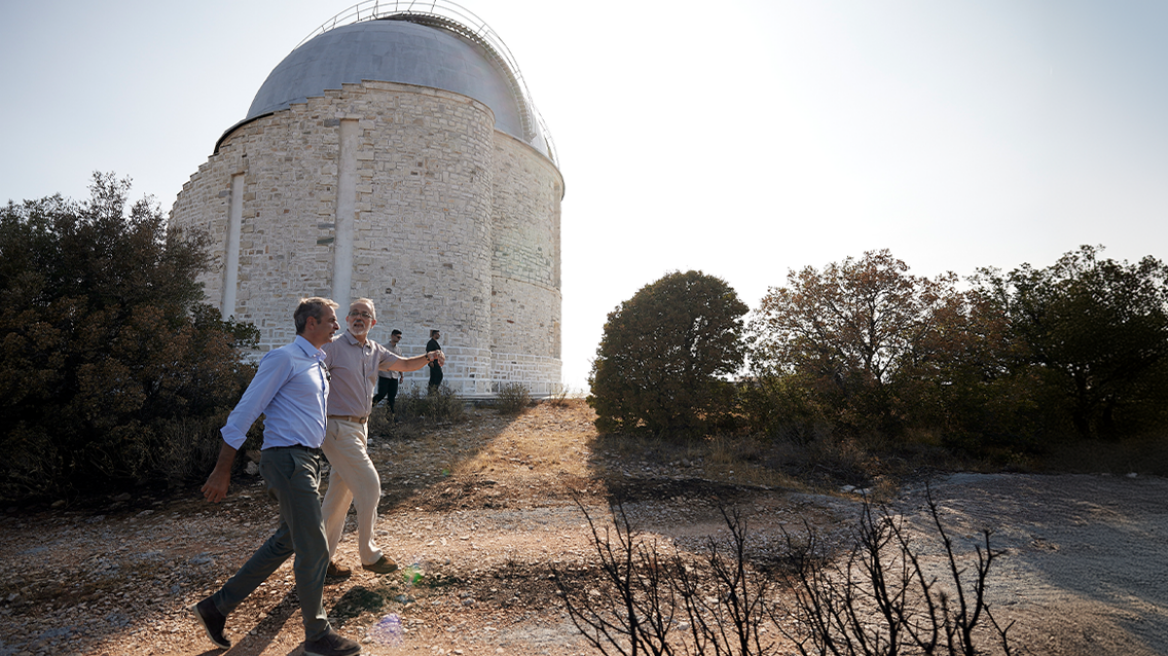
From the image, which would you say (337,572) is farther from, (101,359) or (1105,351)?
(1105,351)

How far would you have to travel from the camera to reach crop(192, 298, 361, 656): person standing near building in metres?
2.85

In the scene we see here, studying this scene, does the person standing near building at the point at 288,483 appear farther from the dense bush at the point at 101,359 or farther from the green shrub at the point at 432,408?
the green shrub at the point at 432,408

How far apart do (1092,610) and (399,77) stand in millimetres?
17246

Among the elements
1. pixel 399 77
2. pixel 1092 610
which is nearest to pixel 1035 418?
pixel 1092 610

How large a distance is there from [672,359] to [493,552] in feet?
16.9

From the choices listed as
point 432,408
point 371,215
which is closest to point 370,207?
point 371,215

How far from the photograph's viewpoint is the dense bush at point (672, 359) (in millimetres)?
8883

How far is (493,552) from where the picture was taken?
4512 mm

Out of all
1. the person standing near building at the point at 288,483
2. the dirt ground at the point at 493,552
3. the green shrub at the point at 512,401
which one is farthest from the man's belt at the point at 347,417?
the green shrub at the point at 512,401

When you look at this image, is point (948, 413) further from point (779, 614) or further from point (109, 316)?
point (109, 316)

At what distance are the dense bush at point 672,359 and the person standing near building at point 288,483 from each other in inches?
253

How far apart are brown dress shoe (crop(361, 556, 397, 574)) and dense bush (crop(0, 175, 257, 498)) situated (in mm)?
3998

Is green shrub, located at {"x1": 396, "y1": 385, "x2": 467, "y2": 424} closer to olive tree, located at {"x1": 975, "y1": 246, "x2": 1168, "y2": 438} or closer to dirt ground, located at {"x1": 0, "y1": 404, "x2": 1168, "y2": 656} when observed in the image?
dirt ground, located at {"x1": 0, "y1": 404, "x2": 1168, "y2": 656}

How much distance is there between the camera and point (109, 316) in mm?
6484
